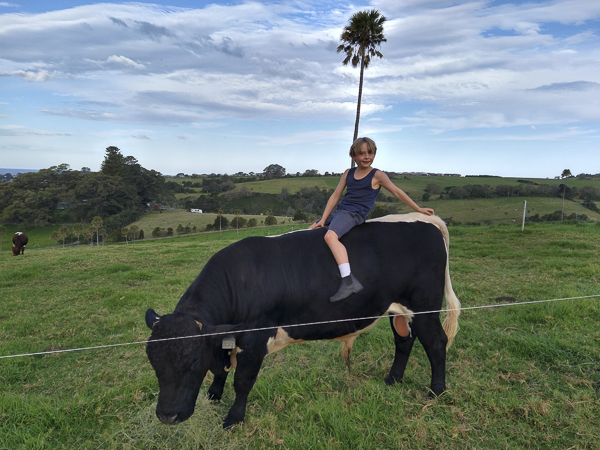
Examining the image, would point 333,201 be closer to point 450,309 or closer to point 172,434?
point 450,309

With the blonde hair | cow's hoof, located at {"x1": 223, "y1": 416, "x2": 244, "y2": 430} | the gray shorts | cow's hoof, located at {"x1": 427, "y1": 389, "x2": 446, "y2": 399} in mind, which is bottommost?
cow's hoof, located at {"x1": 223, "y1": 416, "x2": 244, "y2": 430}

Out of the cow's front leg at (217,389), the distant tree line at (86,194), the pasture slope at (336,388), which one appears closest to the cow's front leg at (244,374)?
the pasture slope at (336,388)

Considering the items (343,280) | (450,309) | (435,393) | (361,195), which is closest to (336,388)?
(435,393)

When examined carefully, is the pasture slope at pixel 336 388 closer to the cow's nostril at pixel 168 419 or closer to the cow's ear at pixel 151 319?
the cow's nostril at pixel 168 419

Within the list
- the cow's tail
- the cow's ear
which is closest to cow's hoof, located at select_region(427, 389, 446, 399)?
the cow's tail

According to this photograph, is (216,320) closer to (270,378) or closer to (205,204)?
(270,378)

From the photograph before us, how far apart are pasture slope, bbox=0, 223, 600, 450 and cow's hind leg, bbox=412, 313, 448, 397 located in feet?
0.45

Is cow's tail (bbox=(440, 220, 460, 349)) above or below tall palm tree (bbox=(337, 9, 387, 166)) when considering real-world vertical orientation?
below

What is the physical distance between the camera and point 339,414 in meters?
3.50

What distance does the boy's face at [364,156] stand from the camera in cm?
394

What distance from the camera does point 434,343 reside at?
4.06 metres

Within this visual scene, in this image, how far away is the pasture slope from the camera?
327 centimetres

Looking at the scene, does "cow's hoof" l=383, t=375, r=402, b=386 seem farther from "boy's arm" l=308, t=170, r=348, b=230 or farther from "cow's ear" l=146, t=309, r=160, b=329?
"cow's ear" l=146, t=309, r=160, b=329

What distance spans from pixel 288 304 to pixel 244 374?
807 mm
